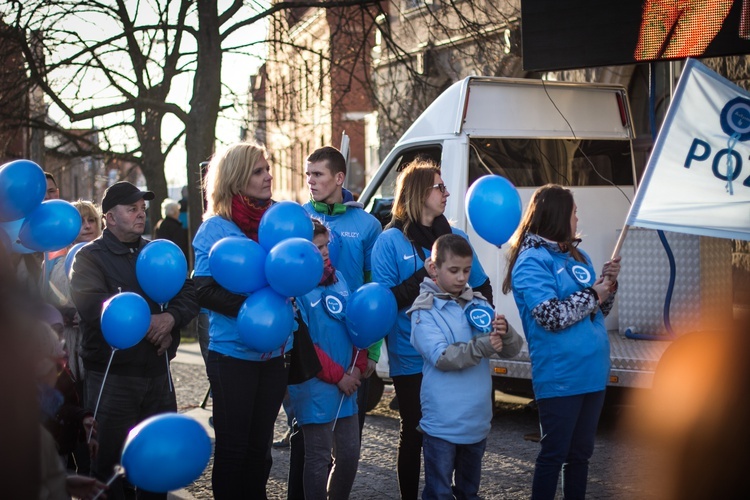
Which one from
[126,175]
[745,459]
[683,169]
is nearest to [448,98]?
[683,169]

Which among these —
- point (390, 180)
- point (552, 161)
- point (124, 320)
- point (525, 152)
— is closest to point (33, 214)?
point (124, 320)

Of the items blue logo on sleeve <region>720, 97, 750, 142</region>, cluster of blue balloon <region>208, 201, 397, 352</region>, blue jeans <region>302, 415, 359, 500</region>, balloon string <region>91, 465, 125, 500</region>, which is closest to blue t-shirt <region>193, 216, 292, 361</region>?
cluster of blue balloon <region>208, 201, 397, 352</region>

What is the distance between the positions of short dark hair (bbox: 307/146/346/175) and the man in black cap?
0.97 m

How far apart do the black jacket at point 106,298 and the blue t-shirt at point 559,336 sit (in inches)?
66.8

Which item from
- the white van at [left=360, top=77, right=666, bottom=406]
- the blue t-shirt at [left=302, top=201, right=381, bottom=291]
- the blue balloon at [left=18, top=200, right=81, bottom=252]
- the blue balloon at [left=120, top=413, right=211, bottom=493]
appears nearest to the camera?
the blue balloon at [left=120, top=413, right=211, bottom=493]

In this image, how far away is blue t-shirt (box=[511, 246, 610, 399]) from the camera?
176 inches

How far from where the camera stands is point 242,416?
4379 millimetres

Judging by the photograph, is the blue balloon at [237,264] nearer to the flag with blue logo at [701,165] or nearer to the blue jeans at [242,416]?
the blue jeans at [242,416]

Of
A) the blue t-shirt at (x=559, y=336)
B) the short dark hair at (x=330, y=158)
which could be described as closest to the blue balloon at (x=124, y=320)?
the short dark hair at (x=330, y=158)

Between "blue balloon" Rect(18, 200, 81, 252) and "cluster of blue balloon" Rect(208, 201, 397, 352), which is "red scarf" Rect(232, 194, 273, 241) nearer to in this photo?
"cluster of blue balloon" Rect(208, 201, 397, 352)

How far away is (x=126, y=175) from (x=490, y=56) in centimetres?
1067

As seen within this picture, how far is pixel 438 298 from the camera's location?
4.58 metres

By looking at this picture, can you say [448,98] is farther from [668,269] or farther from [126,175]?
[126,175]

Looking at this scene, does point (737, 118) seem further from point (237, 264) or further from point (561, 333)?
point (237, 264)
